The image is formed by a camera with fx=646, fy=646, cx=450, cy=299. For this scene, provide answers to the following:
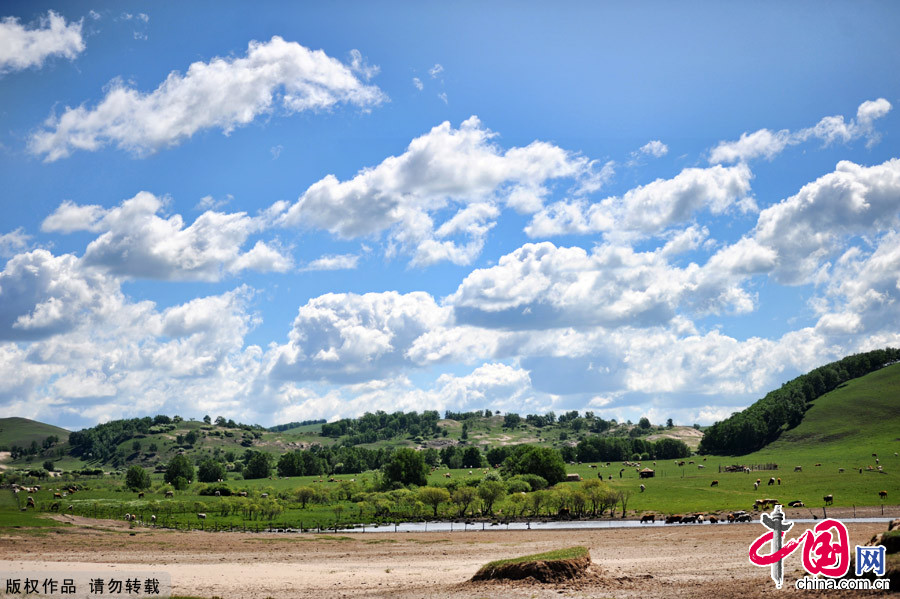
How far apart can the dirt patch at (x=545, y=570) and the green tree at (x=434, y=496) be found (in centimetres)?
7215

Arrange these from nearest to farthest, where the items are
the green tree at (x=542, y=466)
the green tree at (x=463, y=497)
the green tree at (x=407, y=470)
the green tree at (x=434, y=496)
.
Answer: the green tree at (x=463, y=497) → the green tree at (x=434, y=496) → the green tree at (x=542, y=466) → the green tree at (x=407, y=470)

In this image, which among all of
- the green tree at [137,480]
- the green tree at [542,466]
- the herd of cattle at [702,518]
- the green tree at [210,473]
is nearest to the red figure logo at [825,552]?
the herd of cattle at [702,518]

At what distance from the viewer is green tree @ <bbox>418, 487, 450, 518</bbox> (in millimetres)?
109688

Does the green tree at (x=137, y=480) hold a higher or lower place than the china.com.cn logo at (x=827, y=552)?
lower

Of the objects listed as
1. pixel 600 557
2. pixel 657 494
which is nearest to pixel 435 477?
pixel 657 494

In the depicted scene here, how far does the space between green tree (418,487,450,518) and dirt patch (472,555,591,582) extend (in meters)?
72.2

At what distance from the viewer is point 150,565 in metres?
52.5

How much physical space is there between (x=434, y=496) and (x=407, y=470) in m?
36.0

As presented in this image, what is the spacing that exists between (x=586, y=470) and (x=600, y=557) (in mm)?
135570

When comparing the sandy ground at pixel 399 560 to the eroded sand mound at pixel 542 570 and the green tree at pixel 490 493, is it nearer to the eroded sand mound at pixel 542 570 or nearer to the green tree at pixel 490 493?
the eroded sand mound at pixel 542 570

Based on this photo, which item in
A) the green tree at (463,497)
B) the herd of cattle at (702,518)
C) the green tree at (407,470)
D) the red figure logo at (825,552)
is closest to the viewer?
the red figure logo at (825,552)

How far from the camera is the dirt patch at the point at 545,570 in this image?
3756 centimetres

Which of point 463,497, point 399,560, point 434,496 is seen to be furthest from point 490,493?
point 399,560

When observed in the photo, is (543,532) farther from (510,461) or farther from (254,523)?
(510,461)
